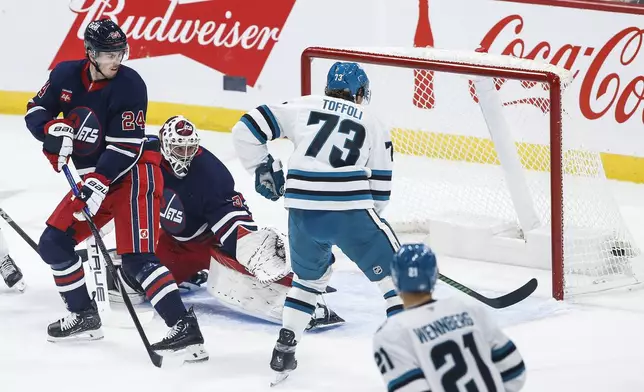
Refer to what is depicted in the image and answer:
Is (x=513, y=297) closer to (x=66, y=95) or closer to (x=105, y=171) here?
(x=105, y=171)

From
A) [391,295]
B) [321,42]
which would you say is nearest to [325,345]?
[391,295]

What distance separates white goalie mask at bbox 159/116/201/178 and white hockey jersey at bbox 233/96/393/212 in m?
0.74

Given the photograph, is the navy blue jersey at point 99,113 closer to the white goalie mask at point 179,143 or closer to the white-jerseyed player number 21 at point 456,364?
the white goalie mask at point 179,143

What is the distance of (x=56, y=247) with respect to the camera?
15.6 feet

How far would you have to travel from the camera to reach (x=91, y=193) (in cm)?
466

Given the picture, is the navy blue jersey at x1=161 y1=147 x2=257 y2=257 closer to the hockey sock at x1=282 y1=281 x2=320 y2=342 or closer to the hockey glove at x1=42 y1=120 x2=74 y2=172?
the hockey glove at x1=42 y1=120 x2=74 y2=172

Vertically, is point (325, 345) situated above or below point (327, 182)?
below

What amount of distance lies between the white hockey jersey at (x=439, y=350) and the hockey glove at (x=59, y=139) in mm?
2088

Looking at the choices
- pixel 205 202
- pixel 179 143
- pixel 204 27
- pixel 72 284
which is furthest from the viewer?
pixel 204 27

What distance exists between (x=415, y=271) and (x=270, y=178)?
159 centimetres

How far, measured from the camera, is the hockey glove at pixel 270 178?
14.5 ft

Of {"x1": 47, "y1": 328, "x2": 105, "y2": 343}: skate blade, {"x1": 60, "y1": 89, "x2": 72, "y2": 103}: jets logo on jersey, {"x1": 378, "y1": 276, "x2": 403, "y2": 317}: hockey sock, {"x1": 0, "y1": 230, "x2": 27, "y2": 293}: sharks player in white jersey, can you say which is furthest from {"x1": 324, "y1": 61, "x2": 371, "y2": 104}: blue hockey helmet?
{"x1": 0, "y1": 230, "x2": 27, "y2": 293}: sharks player in white jersey

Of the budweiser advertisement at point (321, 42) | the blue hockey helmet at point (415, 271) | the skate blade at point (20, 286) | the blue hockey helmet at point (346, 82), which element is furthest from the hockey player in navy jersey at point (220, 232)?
the blue hockey helmet at point (415, 271)

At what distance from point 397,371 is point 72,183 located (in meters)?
2.16
